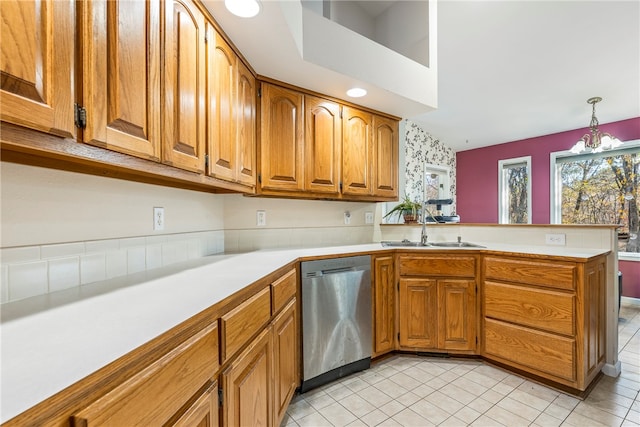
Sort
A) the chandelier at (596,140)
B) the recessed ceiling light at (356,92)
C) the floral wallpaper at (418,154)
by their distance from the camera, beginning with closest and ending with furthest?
the recessed ceiling light at (356,92)
the chandelier at (596,140)
the floral wallpaper at (418,154)

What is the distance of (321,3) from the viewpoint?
268cm

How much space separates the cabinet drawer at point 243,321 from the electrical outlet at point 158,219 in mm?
644

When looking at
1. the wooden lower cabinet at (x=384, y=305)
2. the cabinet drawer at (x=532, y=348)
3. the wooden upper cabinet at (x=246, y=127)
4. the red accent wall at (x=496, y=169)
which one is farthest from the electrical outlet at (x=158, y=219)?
the red accent wall at (x=496, y=169)

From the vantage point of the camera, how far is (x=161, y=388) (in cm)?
64

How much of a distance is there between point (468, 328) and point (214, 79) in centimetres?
242

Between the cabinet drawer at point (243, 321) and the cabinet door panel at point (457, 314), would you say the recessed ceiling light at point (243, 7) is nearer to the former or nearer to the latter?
the cabinet drawer at point (243, 321)

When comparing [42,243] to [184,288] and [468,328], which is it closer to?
[184,288]

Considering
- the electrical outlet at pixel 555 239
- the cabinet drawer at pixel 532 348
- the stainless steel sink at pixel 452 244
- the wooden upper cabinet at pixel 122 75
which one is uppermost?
the wooden upper cabinet at pixel 122 75

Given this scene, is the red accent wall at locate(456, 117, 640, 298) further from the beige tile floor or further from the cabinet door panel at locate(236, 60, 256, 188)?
the cabinet door panel at locate(236, 60, 256, 188)

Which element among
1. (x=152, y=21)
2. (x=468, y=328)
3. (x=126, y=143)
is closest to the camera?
(x=126, y=143)

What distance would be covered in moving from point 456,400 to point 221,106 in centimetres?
221

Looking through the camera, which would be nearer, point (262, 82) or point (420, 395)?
point (420, 395)

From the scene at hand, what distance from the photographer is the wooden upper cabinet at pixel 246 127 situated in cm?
169

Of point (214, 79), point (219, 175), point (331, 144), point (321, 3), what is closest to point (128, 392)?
point (219, 175)
